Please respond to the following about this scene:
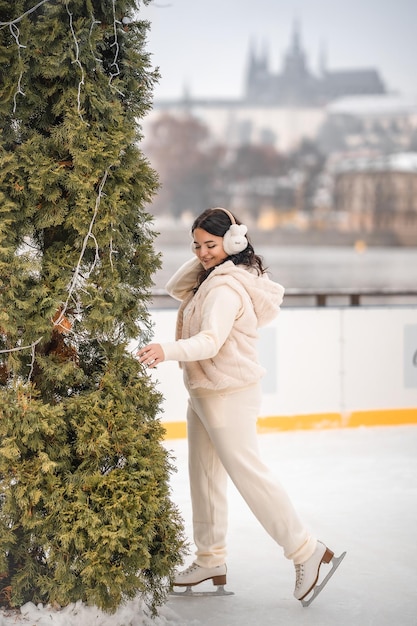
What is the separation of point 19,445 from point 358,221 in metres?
14.3

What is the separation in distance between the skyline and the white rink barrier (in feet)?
29.4

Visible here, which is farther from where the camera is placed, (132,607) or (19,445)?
(132,607)

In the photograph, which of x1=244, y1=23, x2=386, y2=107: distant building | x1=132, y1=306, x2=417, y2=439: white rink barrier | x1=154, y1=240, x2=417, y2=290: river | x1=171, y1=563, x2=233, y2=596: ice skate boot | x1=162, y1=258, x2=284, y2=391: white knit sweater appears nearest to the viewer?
x1=162, y1=258, x2=284, y2=391: white knit sweater

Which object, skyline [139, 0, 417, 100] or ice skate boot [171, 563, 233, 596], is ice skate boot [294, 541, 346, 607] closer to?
ice skate boot [171, 563, 233, 596]

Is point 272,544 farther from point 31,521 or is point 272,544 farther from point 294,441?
point 294,441

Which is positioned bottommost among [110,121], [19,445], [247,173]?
[19,445]

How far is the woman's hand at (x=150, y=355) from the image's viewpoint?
258cm

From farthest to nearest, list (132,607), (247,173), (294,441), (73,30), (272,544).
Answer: (247,173), (294,441), (272,544), (132,607), (73,30)

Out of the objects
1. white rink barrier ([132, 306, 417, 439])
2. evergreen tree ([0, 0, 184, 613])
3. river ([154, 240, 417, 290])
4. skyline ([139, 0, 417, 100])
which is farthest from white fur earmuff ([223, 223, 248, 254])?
river ([154, 240, 417, 290])

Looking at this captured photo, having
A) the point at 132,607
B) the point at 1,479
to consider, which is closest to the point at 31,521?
the point at 1,479

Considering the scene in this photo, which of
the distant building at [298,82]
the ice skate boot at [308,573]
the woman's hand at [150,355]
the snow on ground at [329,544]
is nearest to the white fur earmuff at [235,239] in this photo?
the woman's hand at [150,355]

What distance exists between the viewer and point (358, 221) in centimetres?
1634

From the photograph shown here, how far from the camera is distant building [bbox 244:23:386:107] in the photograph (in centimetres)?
1544

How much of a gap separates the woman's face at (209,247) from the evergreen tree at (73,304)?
39 cm
